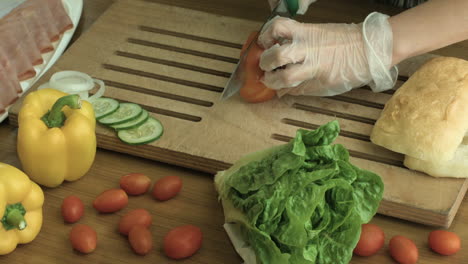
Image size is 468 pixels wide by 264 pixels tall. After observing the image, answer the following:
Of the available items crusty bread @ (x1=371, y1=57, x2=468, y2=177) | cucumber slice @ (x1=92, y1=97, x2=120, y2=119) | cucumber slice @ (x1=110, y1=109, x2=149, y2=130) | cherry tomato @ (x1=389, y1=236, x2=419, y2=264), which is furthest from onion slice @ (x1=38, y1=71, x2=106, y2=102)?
cherry tomato @ (x1=389, y1=236, x2=419, y2=264)

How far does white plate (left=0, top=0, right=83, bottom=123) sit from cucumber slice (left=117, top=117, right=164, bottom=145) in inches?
13.9

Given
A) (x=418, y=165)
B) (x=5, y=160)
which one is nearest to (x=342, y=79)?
(x=418, y=165)

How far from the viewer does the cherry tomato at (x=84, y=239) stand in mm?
1532

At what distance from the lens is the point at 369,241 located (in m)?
1.54

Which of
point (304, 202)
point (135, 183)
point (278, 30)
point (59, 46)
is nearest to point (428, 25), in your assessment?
point (278, 30)

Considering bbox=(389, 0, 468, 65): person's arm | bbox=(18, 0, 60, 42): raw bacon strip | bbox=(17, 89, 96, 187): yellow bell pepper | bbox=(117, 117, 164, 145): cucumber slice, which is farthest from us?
bbox=(18, 0, 60, 42): raw bacon strip

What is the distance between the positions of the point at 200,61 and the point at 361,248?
825mm

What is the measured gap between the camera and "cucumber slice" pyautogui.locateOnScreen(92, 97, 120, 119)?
1856 mm

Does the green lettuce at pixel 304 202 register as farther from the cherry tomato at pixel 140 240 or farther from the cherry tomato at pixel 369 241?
the cherry tomato at pixel 140 240

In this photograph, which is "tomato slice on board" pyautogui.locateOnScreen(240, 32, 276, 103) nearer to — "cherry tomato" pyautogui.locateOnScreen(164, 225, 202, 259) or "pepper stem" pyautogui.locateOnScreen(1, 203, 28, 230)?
"cherry tomato" pyautogui.locateOnScreen(164, 225, 202, 259)

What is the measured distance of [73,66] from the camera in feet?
6.84

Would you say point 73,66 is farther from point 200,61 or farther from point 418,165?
point 418,165

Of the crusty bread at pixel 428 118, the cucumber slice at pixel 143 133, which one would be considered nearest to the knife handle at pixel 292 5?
the crusty bread at pixel 428 118

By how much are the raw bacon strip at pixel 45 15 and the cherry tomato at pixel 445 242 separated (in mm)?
1248
